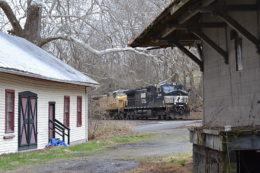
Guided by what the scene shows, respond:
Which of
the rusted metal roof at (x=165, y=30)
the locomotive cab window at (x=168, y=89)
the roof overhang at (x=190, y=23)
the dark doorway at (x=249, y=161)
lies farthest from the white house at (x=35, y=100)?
the locomotive cab window at (x=168, y=89)

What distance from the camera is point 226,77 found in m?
9.98

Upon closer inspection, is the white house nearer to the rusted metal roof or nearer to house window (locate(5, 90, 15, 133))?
house window (locate(5, 90, 15, 133))

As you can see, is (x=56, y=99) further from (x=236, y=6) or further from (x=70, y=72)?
(x=236, y=6)

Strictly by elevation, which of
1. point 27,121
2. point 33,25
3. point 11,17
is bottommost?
point 27,121

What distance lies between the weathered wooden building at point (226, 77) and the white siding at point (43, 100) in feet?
27.5

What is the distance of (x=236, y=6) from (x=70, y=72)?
1743 centimetres

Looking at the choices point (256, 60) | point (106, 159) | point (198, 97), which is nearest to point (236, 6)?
point (256, 60)

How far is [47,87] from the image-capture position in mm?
21672

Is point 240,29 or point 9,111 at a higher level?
point 240,29

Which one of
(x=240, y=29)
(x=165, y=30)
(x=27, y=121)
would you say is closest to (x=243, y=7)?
(x=240, y=29)

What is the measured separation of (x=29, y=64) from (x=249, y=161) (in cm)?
1306

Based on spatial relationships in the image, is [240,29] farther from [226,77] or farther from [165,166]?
[165,166]

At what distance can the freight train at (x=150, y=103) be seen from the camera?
45.6 metres

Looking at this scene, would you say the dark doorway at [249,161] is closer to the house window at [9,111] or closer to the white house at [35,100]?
the white house at [35,100]
